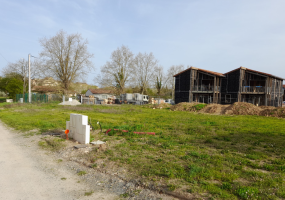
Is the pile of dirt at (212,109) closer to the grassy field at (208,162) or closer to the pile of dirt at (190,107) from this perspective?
the pile of dirt at (190,107)

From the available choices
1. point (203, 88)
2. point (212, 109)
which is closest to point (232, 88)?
point (203, 88)

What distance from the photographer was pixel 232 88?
35969 mm

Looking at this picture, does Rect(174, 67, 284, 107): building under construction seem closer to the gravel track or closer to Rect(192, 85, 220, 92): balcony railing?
Rect(192, 85, 220, 92): balcony railing

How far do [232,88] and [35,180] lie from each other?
3691 cm

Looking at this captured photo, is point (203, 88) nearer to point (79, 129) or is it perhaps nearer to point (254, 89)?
point (254, 89)

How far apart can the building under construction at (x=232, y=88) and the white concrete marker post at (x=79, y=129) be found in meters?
30.3

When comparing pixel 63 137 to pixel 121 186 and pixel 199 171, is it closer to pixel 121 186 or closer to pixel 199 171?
pixel 121 186

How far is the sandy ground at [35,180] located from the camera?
4.31 meters

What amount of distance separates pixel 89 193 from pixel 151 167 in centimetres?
198

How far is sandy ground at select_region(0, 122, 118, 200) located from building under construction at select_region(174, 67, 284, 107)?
109ft

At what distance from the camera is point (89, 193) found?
4.39m

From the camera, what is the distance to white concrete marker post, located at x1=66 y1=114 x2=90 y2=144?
8.45 m

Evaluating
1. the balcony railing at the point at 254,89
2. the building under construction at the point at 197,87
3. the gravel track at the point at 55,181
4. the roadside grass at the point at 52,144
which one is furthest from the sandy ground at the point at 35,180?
the balcony railing at the point at 254,89

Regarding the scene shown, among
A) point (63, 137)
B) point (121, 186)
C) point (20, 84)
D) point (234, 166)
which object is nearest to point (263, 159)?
point (234, 166)
